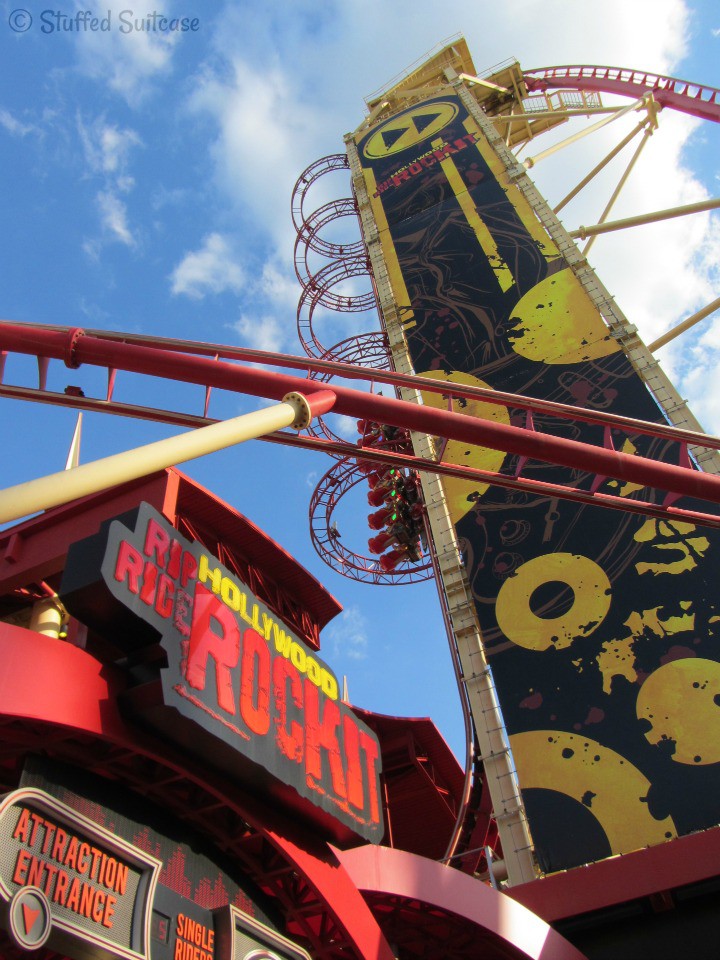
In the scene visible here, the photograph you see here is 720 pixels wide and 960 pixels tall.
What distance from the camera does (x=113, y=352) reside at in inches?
397

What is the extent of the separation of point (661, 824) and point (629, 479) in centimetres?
611

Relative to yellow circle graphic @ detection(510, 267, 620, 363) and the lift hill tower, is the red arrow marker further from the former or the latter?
yellow circle graphic @ detection(510, 267, 620, 363)

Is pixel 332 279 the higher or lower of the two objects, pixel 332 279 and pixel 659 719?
the higher

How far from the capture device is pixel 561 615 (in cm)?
1603

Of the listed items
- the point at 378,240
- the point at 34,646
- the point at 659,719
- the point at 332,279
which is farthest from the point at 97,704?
the point at 332,279

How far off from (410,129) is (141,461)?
31009 millimetres

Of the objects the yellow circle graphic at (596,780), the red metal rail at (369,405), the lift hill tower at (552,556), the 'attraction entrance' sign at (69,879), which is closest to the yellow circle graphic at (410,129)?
the lift hill tower at (552,556)

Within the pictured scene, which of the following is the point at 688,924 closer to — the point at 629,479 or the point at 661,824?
the point at 661,824

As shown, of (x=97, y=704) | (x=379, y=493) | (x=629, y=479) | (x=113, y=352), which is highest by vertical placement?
(x=379, y=493)

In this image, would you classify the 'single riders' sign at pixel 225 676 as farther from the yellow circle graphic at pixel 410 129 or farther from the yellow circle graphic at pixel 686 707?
the yellow circle graphic at pixel 410 129

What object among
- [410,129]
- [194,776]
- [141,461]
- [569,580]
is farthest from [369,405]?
[410,129]

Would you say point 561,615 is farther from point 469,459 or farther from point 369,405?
point 369,405

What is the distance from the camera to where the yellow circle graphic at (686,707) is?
13352mm

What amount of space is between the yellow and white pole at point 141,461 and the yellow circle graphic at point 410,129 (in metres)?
27.7
